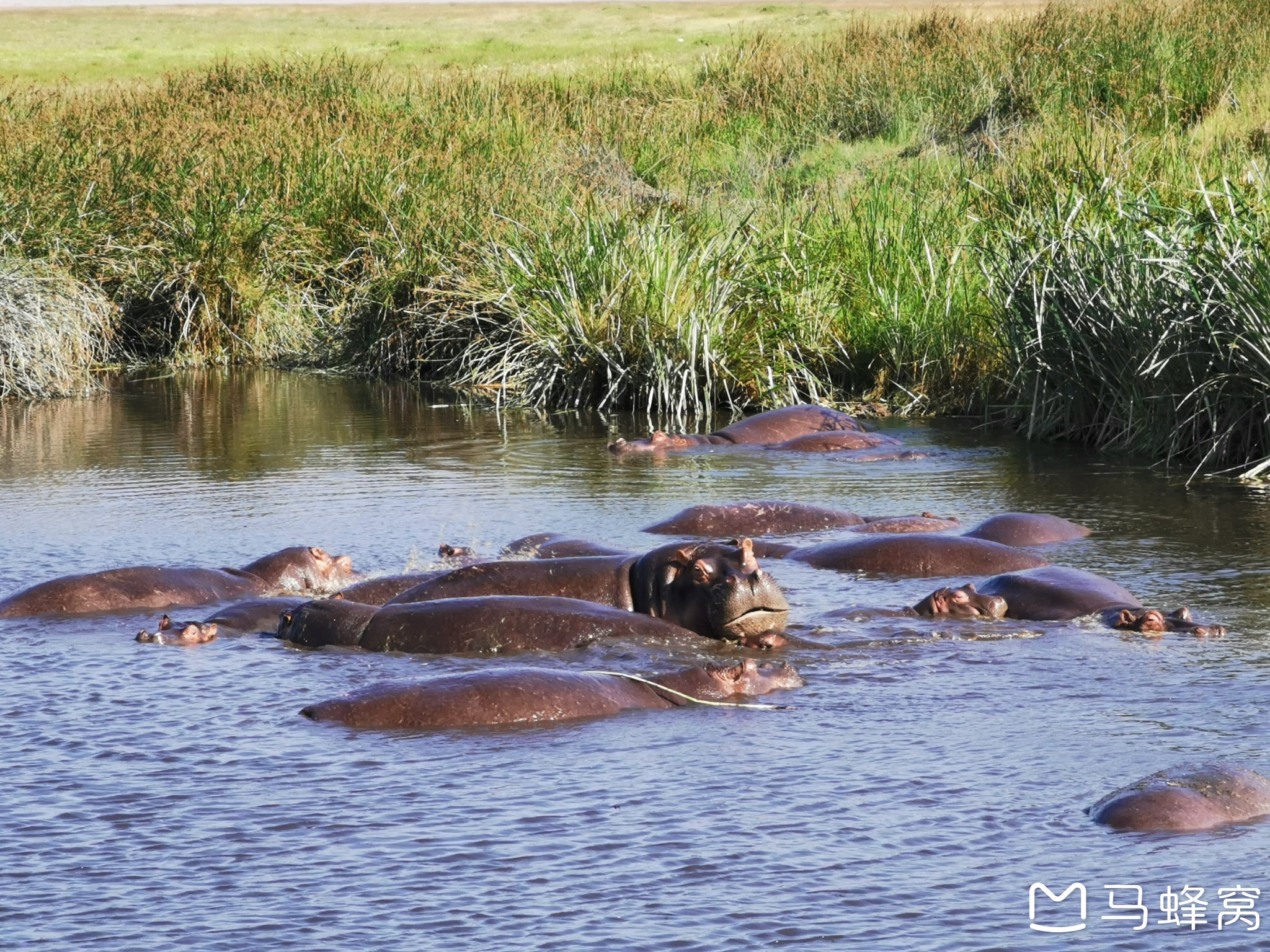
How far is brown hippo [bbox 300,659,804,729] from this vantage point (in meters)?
4.89

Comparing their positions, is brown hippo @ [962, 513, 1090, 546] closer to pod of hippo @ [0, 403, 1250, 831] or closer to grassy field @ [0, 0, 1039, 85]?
pod of hippo @ [0, 403, 1250, 831]

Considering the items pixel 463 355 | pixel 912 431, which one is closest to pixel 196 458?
pixel 463 355

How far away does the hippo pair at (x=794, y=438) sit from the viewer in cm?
1043

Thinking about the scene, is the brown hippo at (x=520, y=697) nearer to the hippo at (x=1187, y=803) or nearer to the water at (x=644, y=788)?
the water at (x=644, y=788)

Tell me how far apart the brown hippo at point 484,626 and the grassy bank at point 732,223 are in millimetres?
4723

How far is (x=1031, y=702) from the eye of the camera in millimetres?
5074

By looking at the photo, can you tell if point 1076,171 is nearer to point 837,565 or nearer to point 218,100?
point 837,565

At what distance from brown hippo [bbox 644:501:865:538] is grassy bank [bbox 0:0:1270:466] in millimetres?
2648

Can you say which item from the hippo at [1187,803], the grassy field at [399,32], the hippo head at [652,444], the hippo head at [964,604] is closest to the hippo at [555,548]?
the hippo head at [964,604]

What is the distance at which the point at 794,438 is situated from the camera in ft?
35.6

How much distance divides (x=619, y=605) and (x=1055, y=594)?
5.28 feet

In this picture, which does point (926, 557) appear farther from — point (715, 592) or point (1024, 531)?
point (715, 592)

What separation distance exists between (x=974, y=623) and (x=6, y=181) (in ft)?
40.3

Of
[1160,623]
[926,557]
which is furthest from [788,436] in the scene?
[1160,623]
